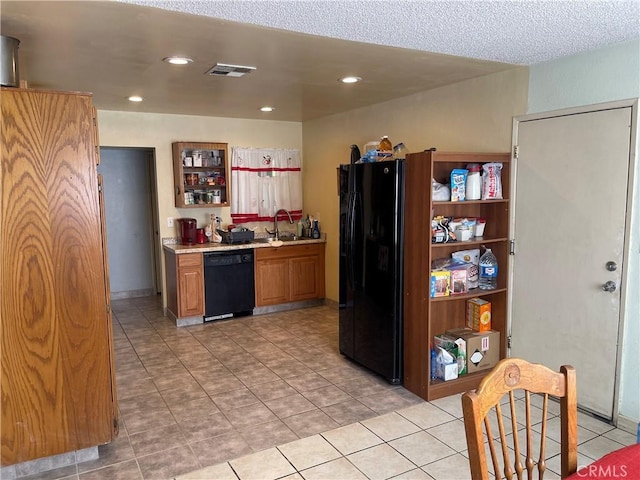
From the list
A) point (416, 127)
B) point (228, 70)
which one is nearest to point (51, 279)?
point (228, 70)

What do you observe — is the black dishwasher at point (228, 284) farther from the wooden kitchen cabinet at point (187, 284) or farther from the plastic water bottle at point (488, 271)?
the plastic water bottle at point (488, 271)

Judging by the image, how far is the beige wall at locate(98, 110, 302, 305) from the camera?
5395mm

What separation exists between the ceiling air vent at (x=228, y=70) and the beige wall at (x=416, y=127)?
3.54 ft

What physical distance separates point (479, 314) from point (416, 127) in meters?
1.90

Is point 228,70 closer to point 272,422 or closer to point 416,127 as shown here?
point 416,127

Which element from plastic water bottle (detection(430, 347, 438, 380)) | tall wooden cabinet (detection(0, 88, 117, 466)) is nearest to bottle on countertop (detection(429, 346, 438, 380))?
plastic water bottle (detection(430, 347, 438, 380))

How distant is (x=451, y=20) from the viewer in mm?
2445

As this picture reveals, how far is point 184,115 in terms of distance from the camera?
570 cm

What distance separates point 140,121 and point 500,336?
4.53 metres

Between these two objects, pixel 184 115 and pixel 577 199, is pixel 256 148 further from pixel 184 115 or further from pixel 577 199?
pixel 577 199

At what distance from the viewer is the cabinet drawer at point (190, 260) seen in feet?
17.3

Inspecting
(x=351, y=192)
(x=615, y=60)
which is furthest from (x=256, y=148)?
(x=615, y=60)

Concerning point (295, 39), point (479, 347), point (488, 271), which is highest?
point (295, 39)

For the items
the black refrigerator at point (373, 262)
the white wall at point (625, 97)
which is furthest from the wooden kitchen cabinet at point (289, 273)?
the white wall at point (625, 97)
